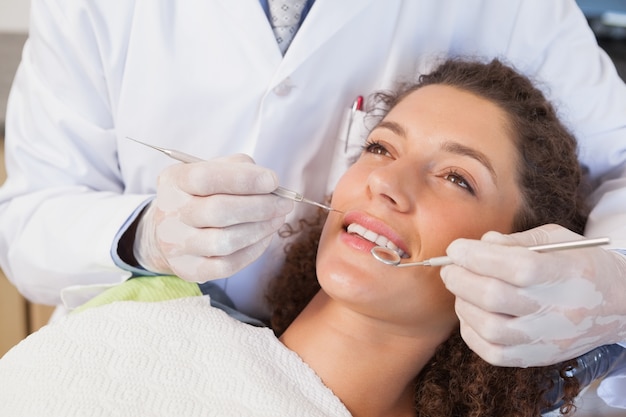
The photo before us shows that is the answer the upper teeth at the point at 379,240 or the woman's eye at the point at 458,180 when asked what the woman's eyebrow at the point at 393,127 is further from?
the upper teeth at the point at 379,240

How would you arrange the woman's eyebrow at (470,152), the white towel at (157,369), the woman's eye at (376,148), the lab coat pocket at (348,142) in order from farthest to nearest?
1. the lab coat pocket at (348,142)
2. the woman's eye at (376,148)
3. the woman's eyebrow at (470,152)
4. the white towel at (157,369)

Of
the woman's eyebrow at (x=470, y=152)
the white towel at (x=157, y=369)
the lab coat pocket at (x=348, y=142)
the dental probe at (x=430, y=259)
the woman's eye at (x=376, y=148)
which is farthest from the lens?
the lab coat pocket at (x=348, y=142)

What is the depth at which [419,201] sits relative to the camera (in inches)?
45.4

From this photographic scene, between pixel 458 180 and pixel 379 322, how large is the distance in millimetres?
288

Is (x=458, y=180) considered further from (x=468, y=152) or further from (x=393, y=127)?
(x=393, y=127)

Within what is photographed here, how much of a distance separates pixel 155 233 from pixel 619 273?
2.58 feet

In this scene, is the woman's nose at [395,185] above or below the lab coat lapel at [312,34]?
below

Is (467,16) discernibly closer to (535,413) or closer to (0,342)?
(535,413)

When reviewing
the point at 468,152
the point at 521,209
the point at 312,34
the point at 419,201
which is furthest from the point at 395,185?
the point at 312,34

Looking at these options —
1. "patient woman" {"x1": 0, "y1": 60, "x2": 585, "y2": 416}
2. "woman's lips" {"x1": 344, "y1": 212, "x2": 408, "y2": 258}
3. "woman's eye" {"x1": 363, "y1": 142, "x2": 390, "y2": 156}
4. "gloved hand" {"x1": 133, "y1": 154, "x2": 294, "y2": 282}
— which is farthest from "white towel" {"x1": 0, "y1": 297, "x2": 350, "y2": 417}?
"woman's eye" {"x1": 363, "y1": 142, "x2": 390, "y2": 156}

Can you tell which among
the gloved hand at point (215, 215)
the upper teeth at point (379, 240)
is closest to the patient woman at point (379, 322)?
the upper teeth at point (379, 240)

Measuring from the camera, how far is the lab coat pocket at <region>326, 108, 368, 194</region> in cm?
142

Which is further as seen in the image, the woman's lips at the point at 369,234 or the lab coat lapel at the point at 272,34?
the lab coat lapel at the point at 272,34

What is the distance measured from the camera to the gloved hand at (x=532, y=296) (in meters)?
0.92
